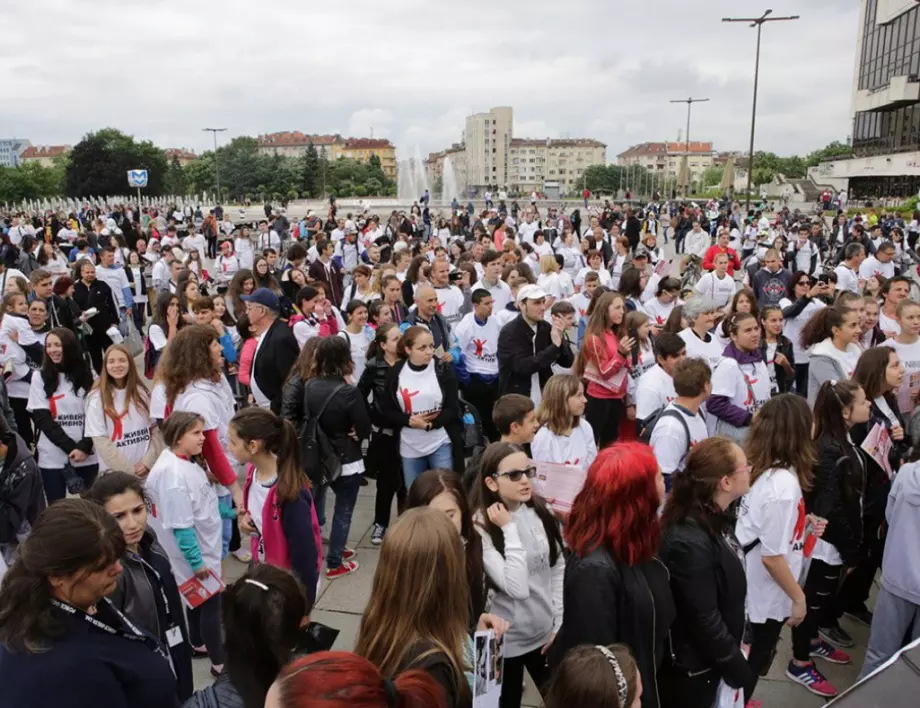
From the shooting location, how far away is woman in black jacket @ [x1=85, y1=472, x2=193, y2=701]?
278cm

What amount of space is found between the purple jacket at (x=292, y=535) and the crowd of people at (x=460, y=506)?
13mm

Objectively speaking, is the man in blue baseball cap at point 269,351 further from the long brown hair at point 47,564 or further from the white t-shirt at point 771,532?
the white t-shirt at point 771,532

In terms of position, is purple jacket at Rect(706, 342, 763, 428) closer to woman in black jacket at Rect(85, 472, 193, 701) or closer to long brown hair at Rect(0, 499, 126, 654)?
woman in black jacket at Rect(85, 472, 193, 701)

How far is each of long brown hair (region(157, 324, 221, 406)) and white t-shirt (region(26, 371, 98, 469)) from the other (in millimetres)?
796

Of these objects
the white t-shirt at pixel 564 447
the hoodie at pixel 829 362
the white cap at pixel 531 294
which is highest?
the white cap at pixel 531 294

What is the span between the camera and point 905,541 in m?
3.51

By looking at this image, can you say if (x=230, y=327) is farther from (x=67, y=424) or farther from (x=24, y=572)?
(x=24, y=572)

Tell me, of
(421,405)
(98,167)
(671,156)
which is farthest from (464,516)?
(671,156)

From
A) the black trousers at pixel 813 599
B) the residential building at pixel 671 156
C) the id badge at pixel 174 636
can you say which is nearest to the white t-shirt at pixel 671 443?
the black trousers at pixel 813 599

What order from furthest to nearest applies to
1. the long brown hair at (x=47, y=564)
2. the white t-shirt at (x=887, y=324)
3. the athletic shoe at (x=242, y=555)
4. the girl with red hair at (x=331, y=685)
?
the white t-shirt at (x=887, y=324), the athletic shoe at (x=242, y=555), the long brown hair at (x=47, y=564), the girl with red hair at (x=331, y=685)

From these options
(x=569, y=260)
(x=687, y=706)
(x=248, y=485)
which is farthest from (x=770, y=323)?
(x=569, y=260)

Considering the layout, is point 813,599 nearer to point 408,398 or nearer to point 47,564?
point 408,398

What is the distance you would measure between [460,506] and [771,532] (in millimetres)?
1520

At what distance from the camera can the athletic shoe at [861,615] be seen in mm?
4656
